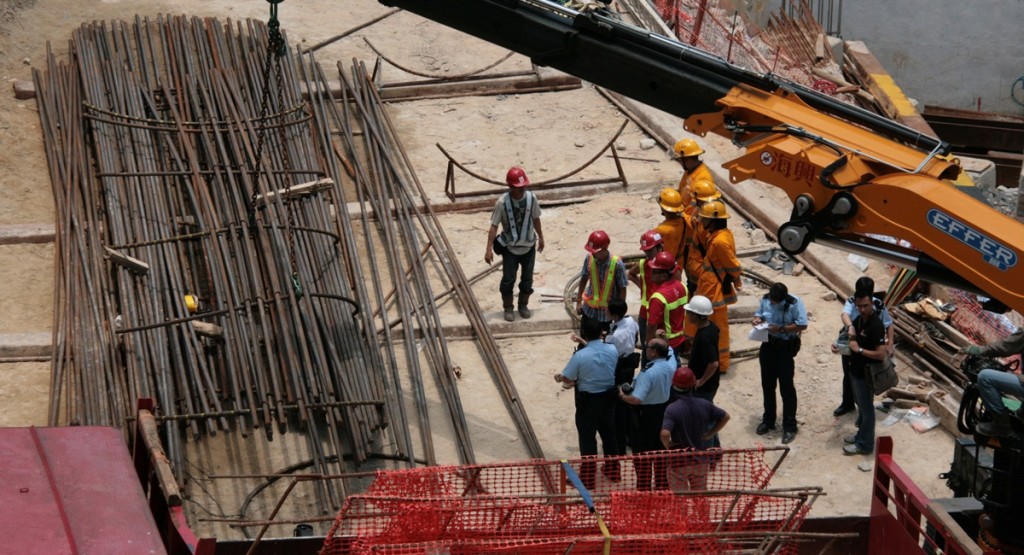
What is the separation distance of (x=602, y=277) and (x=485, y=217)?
4132 mm

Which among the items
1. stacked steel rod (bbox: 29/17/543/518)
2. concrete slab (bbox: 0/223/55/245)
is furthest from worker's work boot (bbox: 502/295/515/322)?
concrete slab (bbox: 0/223/55/245)

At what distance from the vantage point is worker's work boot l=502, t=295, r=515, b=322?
14.7 m

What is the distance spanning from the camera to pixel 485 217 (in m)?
16.9

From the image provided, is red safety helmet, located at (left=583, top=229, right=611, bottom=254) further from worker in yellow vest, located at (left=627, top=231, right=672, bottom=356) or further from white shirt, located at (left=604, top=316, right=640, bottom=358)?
white shirt, located at (left=604, top=316, right=640, bottom=358)

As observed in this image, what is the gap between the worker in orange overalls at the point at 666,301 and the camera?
12430 mm

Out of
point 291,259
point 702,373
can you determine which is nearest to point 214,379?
point 291,259

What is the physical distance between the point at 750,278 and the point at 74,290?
727 cm

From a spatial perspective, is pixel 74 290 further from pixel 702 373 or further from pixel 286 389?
pixel 702 373

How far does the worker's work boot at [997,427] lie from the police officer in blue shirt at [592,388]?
3309mm

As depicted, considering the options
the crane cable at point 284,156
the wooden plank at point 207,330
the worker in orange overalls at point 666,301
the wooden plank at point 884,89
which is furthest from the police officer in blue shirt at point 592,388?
the wooden plank at point 884,89

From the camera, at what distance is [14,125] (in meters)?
17.2

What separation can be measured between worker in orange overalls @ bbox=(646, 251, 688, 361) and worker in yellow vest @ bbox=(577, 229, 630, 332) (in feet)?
1.45

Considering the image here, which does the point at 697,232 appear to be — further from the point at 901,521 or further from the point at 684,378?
A: the point at 901,521

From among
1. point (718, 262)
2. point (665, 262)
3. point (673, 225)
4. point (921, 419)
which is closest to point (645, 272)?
point (673, 225)
